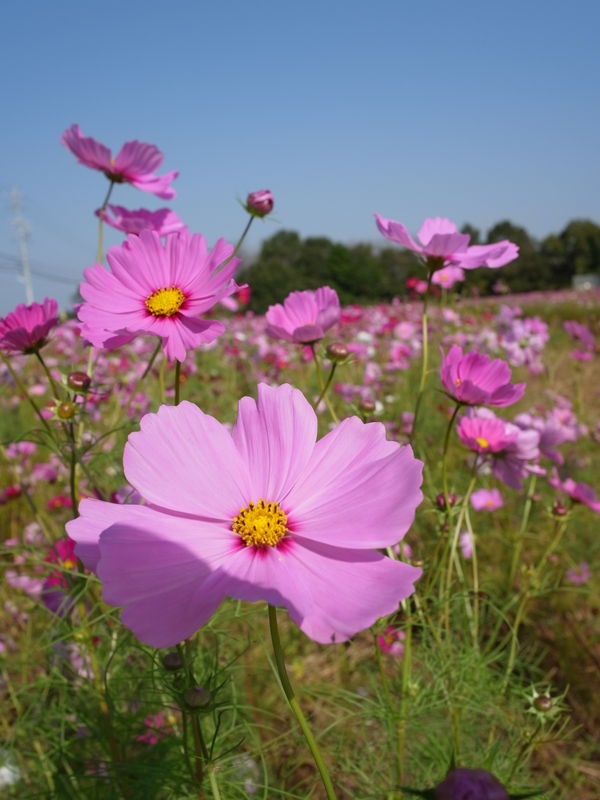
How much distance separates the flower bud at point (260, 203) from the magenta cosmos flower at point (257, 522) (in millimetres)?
367

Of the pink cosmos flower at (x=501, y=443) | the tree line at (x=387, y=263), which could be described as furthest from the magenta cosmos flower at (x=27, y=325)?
the tree line at (x=387, y=263)

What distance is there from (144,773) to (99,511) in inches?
16.7

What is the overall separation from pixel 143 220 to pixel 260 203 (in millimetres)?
179

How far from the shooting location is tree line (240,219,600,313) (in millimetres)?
16266

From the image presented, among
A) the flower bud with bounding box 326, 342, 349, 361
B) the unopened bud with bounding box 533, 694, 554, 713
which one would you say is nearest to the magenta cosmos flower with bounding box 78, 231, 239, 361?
the flower bud with bounding box 326, 342, 349, 361

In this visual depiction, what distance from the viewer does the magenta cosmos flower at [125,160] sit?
844 millimetres

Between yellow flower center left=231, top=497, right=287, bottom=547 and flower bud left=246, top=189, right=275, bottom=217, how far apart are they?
1.45 ft

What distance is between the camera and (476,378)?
632 mm

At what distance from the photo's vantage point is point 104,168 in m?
0.88

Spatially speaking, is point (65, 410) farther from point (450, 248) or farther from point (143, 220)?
point (450, 248)

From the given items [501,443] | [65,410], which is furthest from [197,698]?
[501,443]

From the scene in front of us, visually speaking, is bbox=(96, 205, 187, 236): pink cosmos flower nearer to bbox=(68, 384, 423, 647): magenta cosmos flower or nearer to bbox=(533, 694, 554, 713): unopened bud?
bbox=(68, 384, 423, 647): magenta cosmos flower

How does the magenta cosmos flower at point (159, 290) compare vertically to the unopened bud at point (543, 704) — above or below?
above

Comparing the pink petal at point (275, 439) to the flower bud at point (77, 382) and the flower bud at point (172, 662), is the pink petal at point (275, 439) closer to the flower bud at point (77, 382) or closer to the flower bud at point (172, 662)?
the flower bud at point (172, 662)
